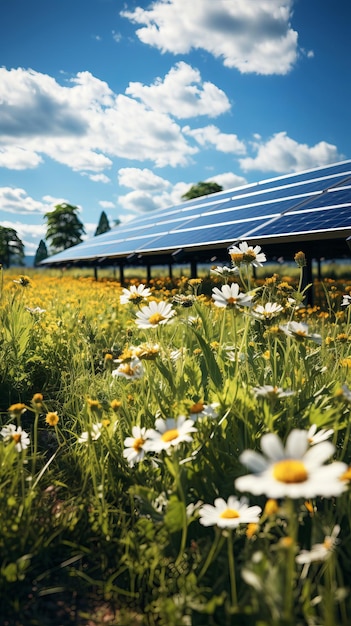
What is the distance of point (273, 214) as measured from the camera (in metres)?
8.33

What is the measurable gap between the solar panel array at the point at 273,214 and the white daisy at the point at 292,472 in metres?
5.17

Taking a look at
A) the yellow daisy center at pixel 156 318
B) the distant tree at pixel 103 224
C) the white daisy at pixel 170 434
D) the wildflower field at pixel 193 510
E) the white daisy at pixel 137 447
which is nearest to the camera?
the wildflower field at pixel 193 510

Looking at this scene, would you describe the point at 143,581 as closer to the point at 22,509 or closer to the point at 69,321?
the point at 22,509

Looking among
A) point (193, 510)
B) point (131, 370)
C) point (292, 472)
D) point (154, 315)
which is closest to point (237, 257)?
point (154, 315)

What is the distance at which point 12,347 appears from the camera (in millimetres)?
3543

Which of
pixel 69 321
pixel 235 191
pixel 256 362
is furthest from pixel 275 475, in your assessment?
pixel 235 191

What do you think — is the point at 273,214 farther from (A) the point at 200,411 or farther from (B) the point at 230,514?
(B) the point at 230,514

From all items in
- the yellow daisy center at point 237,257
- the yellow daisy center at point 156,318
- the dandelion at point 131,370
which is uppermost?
the yellow daisy center at point 237,257

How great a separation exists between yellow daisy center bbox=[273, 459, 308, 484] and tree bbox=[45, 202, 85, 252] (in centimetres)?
5484

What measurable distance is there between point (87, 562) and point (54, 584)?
6.7 inches

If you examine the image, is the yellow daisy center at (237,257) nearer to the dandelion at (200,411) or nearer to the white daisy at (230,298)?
the white daisy at (230,298)

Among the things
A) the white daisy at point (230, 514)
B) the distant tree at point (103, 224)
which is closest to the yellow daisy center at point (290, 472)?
the white daisy at point (230, 514)

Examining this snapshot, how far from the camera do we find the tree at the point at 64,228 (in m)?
53.9

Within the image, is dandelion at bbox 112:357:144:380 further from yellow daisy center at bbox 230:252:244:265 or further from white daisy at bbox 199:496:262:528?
yellow daisy center at bbox 230:252:244:265
